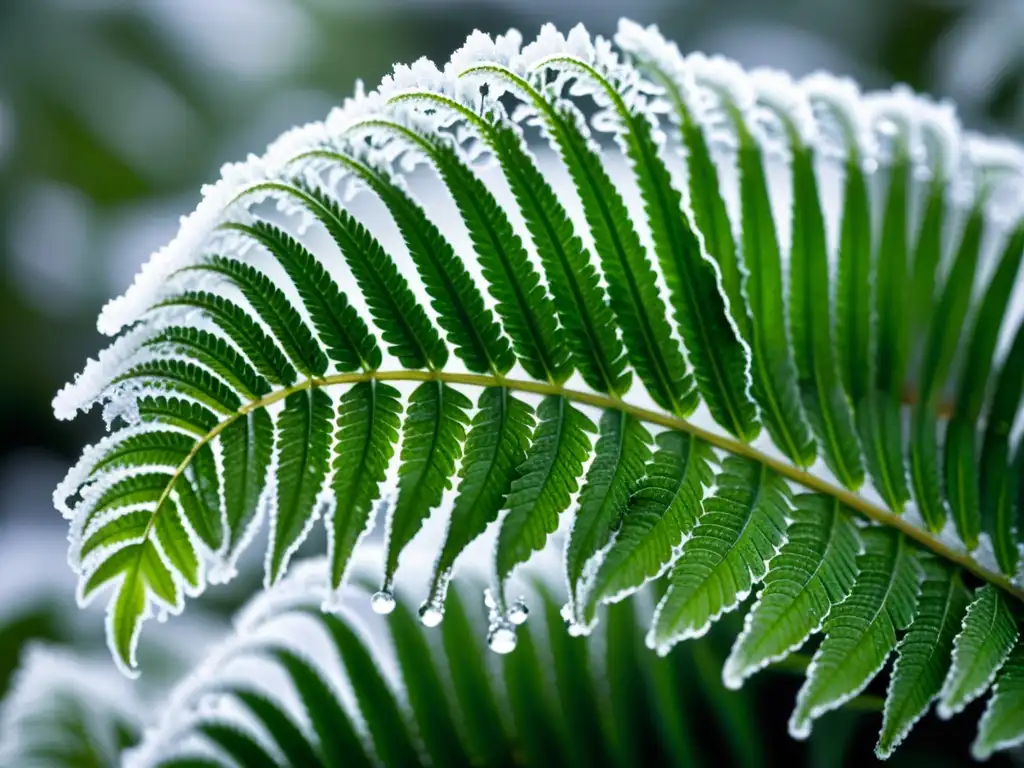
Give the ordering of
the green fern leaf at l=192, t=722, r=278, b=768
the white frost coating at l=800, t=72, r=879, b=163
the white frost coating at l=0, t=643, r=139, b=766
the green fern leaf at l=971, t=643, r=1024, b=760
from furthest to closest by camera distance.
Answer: the white frost coating at l=0, t=643, r=139, b=766
the green fern leaf at l=192, t=722, r=278, b=768
the white frost coating at l=800, t=72, r=879, b=163
the green fern leaf at l=971, t=643, r=1024, b=760

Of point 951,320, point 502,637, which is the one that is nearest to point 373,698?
point 502,637

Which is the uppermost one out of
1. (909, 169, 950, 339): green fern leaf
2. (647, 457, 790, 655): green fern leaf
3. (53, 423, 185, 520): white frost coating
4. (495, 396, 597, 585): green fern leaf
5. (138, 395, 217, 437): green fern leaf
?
(909, 169, 950, 339): green fern leaf

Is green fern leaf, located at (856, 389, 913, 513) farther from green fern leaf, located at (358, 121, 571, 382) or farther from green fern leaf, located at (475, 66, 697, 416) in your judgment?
green fern leaf, located at (358, 121, 571, 382)

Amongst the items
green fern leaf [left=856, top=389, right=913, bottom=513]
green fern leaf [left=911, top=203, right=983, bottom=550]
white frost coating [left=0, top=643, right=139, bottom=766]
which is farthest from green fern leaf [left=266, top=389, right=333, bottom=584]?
white frost coating [left=0, top=643, right=139, bottom=766]

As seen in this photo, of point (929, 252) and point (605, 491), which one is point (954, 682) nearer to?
point (605, 491)

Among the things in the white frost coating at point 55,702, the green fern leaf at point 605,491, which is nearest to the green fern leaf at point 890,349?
the green fern leaf at point 605,491

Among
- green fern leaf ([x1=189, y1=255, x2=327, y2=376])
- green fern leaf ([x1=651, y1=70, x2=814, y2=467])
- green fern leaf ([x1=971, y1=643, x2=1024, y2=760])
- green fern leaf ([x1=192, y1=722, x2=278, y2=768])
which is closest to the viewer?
green fern leaf ([x1=971, y1=643, x2=1024, y2=760])
